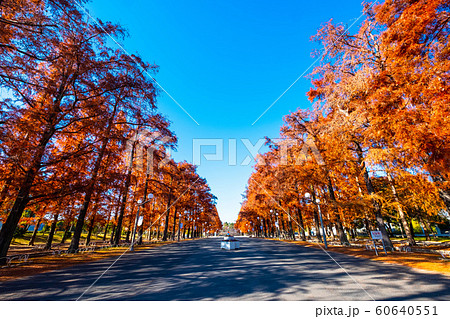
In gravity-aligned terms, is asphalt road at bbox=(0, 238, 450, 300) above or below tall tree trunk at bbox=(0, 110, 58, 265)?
below

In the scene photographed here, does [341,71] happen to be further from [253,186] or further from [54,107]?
[253,186]

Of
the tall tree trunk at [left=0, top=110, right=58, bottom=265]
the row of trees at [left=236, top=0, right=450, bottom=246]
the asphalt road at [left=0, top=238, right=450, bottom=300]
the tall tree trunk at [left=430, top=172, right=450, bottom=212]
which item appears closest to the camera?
the asphalt road at [left=0, top=238, right=450, bottom=300]

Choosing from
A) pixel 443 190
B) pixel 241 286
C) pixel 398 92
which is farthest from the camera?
pixel 443 190

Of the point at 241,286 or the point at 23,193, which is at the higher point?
the point at 23,193

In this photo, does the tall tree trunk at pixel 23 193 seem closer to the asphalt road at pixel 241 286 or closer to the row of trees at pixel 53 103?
the row of trees at pixel 53 103

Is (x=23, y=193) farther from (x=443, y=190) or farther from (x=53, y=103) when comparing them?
(x=443, y=190)

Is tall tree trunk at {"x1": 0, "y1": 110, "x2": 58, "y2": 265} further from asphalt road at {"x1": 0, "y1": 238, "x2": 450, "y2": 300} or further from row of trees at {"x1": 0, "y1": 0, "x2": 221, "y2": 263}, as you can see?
asphalt road at {"x1": 0, "y1": 238, "x2": 450, "y2": 300}

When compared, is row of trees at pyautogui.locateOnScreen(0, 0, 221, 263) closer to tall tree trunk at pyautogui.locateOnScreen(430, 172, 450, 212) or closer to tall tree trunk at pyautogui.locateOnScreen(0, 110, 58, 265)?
tall tree trunk at pyautogui.locateOnScreen(0, 110, 58, 265)

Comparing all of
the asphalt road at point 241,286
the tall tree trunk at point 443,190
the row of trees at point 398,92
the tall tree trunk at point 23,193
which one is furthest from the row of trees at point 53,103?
the tall tree trunk at point 443,190

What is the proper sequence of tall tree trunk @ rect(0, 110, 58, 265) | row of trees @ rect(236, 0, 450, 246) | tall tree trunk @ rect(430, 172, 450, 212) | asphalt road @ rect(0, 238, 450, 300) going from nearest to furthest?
asphalt road @ rect(0, 238, 450, 300) → row of trees @ rect(236, 0, 450, 246) → tall tree trunk @ rect(0, 110, 58, 265) → tall tree trunk @ rect(430, 172, 450, 212)

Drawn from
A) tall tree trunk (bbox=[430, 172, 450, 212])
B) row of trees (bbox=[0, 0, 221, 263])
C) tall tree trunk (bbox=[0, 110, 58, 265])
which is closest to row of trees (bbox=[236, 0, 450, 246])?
tall tree trunk (bbox=[430, 172, 450, 212])

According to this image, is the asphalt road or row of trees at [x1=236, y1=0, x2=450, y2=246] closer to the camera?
the asphalt road

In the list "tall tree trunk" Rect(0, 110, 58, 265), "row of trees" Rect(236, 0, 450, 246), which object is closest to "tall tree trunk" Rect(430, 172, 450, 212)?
"row of trees" Rect(236, 0, 450, 246)

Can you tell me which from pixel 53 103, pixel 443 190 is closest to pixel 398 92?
pixel 443 190
